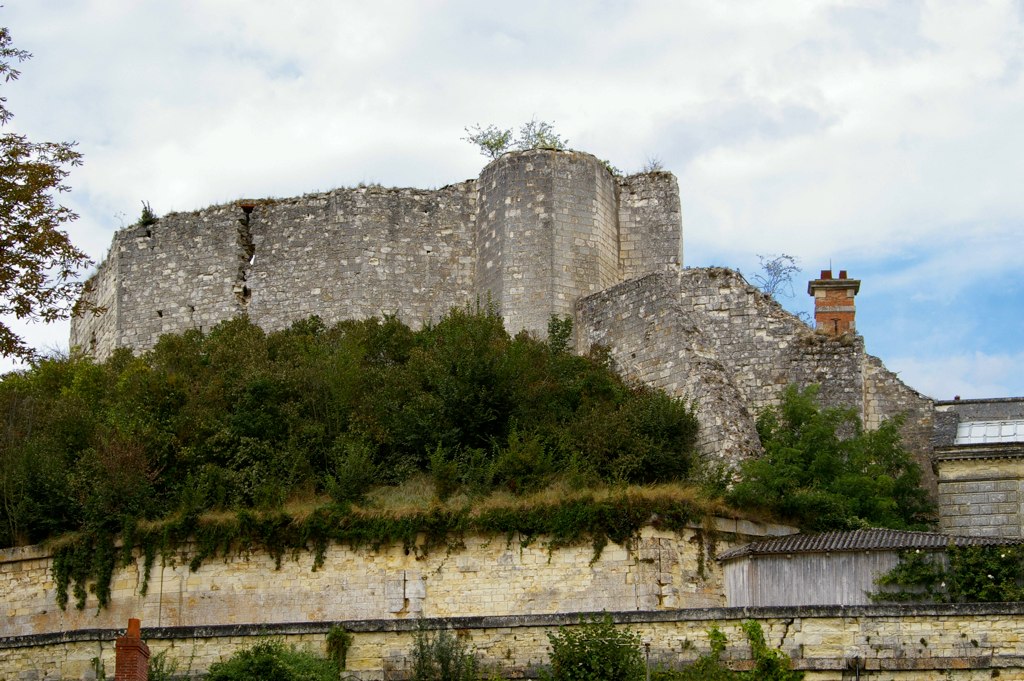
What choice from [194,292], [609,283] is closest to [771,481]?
[609,283]

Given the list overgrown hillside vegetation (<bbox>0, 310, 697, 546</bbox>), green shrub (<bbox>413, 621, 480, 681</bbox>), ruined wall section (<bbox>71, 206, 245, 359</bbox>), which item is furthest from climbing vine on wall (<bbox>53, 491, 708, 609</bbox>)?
ruined wall section (<bbox>71, 206, 245, 359</bbox>)

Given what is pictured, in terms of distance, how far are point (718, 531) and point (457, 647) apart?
5157 mm

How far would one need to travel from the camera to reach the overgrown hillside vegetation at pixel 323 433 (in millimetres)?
21578

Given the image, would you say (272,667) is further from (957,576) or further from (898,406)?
(898,406)

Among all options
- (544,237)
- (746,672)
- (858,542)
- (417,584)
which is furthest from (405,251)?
(746,672)

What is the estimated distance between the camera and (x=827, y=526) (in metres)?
21.5

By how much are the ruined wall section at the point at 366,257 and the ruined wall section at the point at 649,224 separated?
2469 millimetres

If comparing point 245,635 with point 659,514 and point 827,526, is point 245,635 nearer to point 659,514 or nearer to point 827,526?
point 659,514

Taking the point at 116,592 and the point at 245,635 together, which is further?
the point at 116,592

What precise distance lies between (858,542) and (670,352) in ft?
17.5

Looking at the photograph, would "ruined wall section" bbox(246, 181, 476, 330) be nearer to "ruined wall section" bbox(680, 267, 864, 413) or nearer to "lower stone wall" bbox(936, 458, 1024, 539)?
"ruined wall section" bbox(680, 267, 864, 413)

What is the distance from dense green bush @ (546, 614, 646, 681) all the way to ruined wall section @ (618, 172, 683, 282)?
11.1 metres

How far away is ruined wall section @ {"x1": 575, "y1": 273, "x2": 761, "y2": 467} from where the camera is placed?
2278cm

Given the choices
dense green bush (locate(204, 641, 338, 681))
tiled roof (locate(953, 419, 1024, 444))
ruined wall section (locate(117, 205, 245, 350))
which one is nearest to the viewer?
dense green bush (locate(204, 641, 338, 681))
